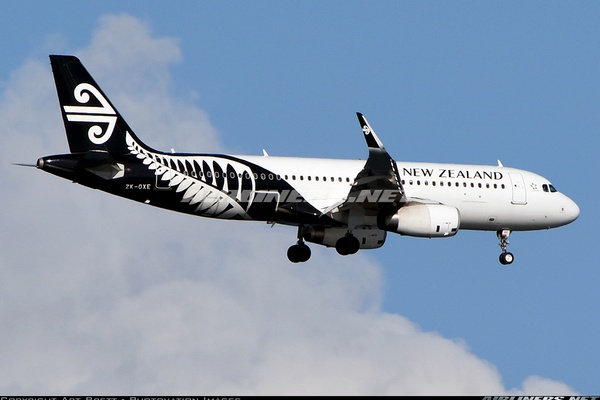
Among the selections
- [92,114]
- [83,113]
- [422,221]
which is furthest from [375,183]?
[83,113]

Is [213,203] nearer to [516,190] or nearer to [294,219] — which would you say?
[294,219]

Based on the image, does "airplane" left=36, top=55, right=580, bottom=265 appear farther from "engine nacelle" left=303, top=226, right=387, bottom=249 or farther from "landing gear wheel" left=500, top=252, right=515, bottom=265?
"landing gear wheel" left=500, top=252, right=515, bottom=265

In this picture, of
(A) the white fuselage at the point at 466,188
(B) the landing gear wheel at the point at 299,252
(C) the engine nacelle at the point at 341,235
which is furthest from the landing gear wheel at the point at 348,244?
(A) the white fuselage at the point at 466,188

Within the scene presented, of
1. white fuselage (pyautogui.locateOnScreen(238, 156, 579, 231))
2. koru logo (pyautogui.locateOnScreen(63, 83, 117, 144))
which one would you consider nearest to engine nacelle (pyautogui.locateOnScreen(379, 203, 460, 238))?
white fuselage (pyautogui.locateOnScreen(238, 156, 579, 231))

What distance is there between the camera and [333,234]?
38031 mm

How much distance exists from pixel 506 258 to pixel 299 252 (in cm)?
723

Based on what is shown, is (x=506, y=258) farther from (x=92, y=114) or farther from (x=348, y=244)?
(x=92, y=114)

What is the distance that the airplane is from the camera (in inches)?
1331

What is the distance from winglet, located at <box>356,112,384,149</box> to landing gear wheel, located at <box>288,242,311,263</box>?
21.2ft

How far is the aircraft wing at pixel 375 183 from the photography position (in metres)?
33.3

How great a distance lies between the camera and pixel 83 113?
34.0 metres

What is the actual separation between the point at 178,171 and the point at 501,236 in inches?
476

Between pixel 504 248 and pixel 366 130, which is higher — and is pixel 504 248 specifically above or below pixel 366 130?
above

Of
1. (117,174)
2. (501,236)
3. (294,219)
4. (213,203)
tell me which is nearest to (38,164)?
(117,174)
